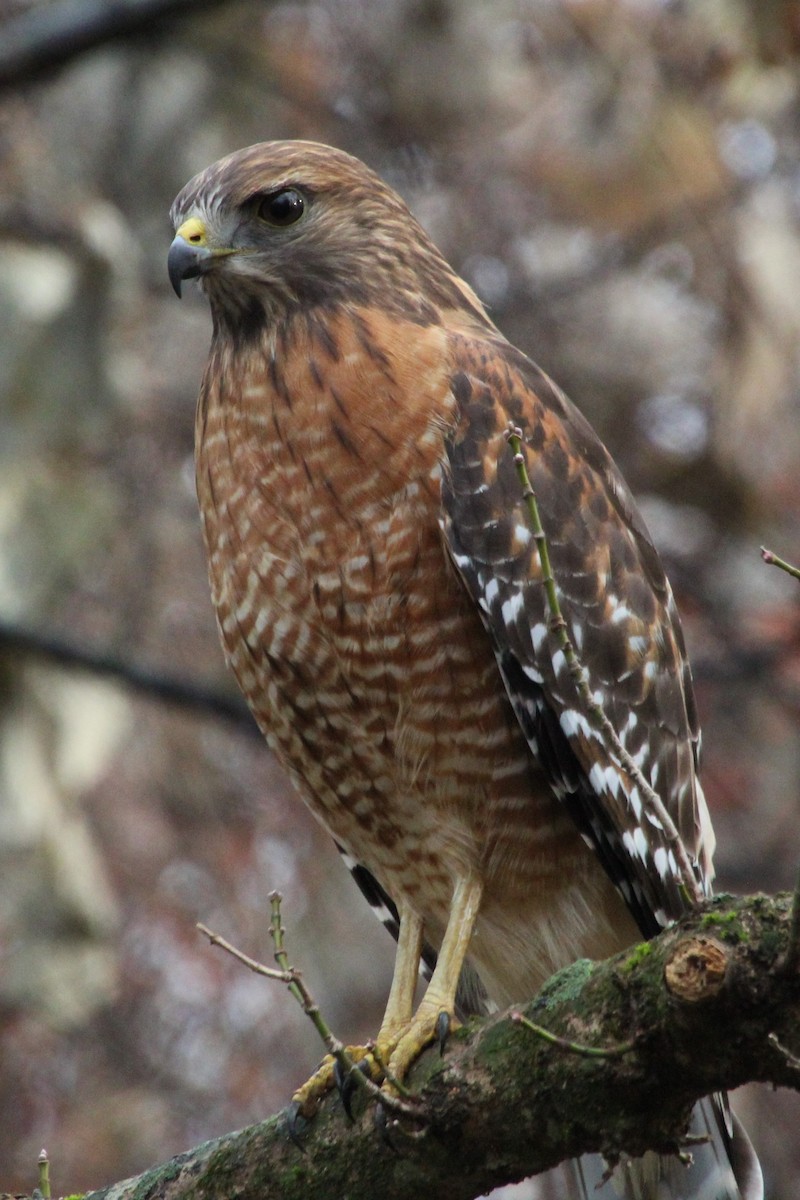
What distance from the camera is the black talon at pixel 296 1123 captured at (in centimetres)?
348

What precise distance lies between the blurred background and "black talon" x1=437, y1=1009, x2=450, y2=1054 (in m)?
3.72

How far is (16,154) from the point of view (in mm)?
8992

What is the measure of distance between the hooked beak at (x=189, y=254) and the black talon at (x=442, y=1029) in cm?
187

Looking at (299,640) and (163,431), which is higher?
(163,431)

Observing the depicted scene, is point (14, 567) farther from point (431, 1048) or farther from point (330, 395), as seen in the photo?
point (431, 1048)

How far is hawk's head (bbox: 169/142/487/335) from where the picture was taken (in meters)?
4.29

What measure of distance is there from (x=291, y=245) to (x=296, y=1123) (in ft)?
7.12

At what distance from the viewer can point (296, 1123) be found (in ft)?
11.5

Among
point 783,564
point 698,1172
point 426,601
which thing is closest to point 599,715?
point 783,564

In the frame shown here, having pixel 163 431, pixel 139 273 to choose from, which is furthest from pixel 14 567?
pixel 163 431

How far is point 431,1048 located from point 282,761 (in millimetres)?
984

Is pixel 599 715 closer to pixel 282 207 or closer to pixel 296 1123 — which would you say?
pixel 296 1123

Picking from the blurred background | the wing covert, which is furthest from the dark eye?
the blurred background

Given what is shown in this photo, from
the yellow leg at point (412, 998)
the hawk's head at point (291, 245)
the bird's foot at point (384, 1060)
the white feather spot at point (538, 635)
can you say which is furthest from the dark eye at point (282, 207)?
the bird's foot at point (384, 1060)
